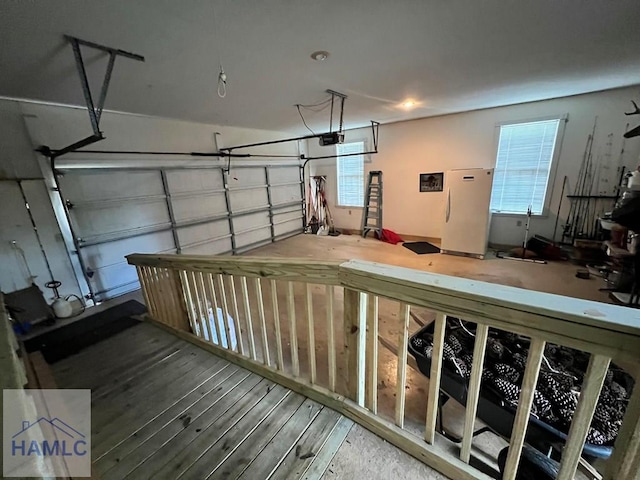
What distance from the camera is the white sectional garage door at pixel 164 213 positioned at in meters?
3.77

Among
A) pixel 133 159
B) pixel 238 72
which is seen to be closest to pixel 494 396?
pixel 238 72

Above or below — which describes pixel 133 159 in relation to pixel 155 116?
below

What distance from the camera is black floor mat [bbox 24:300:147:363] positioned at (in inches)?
104

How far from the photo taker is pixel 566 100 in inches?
168

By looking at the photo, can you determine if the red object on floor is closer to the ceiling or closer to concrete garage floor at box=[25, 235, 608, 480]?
concrete garage floor at box=[25, 235, 608, 480]

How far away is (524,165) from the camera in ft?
15.8

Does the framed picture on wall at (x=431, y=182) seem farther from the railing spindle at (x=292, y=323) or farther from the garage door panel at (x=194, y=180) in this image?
the railing spindle at (x=292, y=323)

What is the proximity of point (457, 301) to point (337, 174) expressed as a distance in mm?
6734

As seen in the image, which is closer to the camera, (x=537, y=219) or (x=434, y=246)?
(x=537, y=219)

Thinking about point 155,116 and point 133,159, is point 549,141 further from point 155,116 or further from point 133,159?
point 133,159

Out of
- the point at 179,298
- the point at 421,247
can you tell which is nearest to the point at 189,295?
the point at 179,298

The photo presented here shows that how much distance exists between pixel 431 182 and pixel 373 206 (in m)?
1.60

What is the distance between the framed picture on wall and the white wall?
0.12 meters

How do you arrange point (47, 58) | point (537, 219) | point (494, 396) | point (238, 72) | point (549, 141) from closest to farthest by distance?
point (494, 396) < point (47, 58) < point (238, 72) < point (549, 141) < point (537, 219)
